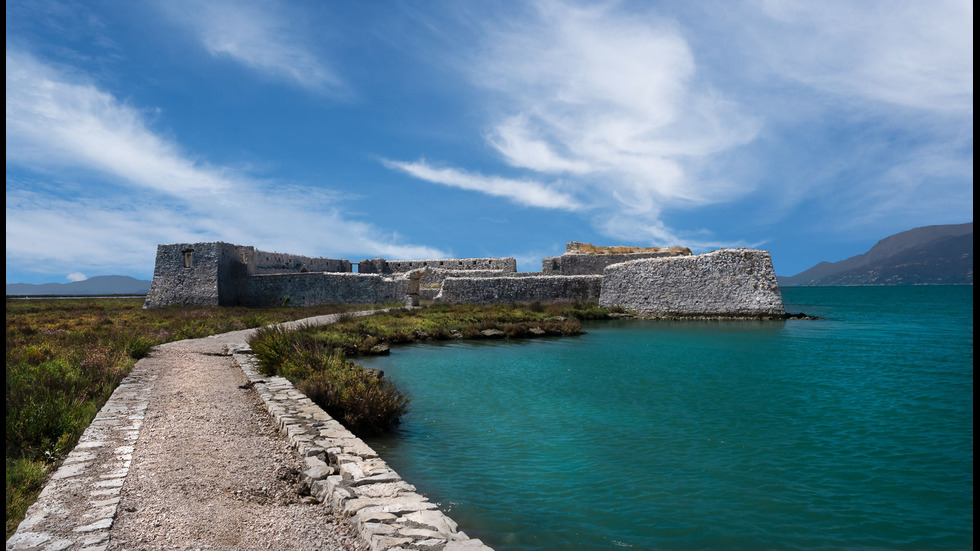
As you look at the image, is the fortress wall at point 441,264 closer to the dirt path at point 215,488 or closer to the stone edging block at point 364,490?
the dirt path at point 215,488

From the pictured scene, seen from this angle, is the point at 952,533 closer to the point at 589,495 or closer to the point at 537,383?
the point at 589,495

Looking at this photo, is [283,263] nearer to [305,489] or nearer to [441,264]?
[441,264]

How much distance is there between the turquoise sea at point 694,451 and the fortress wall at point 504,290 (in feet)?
61.1

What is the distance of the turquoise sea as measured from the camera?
17.4 feet

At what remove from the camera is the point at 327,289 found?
32562 millimetres

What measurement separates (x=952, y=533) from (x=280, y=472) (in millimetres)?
6548

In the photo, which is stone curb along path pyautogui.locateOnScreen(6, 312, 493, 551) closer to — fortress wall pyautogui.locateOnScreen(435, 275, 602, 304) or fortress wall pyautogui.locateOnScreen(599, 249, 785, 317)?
fortress wall pyautogui.locateOnScreen(599, 249, 785, 317)

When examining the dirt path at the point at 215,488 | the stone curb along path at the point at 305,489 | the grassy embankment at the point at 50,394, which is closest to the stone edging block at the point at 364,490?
the stone curb along path at the point at 305,489

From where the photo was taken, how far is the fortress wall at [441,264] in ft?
131

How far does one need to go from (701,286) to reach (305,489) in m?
27.3

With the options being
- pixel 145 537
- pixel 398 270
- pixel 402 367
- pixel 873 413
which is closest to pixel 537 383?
pixel 402 367

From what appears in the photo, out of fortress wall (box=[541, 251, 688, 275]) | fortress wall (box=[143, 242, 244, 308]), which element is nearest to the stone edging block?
fortress wall (box=[143, 242, 244, 308])

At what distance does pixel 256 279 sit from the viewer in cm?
3338

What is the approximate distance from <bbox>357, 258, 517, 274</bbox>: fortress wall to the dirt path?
105 ft
